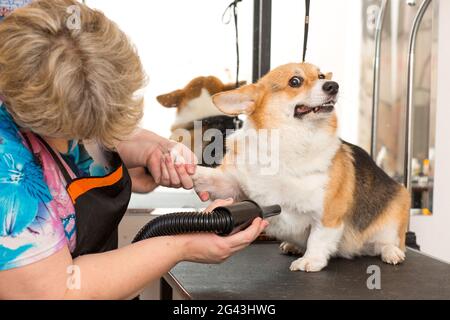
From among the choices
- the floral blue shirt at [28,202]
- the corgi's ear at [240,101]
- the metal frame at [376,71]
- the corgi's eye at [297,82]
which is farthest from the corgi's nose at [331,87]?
the metal frame at [376,71]

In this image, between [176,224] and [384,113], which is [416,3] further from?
[176,224]

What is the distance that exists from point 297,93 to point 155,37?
1147 millimetres

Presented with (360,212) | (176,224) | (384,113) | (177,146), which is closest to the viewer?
(176,224)

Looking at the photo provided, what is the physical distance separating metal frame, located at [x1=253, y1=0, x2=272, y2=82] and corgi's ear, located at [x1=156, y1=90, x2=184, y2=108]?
1.21 feet

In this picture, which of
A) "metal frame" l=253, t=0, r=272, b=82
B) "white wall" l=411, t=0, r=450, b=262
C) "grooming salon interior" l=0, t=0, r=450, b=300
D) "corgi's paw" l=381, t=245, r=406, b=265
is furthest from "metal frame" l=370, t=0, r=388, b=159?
"corgi's paw" l=381, t=245, r=406, b=265

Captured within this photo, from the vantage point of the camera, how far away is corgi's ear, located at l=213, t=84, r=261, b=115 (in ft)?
4.70

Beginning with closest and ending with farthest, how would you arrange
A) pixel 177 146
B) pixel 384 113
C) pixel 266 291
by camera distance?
pixel 266 291
pixel 177 146
pixel 384 113

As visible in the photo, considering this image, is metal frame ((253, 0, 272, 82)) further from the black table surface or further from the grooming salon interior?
the black table surface

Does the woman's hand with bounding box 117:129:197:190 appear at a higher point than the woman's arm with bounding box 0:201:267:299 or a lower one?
higher

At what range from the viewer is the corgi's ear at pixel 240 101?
1434 mm

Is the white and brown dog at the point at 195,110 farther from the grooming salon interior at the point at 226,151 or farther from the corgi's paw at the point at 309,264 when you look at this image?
the corgi's paw at the point at 309,264

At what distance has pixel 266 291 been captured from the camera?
44.5 inches

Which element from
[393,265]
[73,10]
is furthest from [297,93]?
[73,10]

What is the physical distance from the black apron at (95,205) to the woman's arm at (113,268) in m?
0.08
